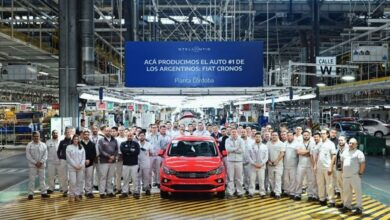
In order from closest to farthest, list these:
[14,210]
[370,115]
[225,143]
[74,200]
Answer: [14,210]
[74,200]
[225,143]
[370,115]

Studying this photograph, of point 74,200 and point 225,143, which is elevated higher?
point 225,143

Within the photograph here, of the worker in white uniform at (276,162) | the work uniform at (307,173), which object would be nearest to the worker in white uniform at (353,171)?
the work uniform at (307,173)

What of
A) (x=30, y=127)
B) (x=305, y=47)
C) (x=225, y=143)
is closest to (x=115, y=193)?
(x=225, y=143)

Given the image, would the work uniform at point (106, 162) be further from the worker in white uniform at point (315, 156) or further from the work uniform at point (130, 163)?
the worker in white uniform at point (315, 156)

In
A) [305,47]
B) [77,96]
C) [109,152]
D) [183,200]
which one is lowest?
[183,200]

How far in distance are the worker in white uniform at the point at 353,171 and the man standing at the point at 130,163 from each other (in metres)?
4.60

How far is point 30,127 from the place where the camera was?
27938 millimetres

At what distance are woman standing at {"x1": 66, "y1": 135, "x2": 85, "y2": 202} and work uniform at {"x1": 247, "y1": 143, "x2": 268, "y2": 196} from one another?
12.8 feet

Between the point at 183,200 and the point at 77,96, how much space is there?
5.51 m

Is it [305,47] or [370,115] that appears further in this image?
[370,115]

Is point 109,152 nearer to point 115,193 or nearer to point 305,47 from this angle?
point 115,193

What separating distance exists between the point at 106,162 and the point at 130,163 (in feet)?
1.92

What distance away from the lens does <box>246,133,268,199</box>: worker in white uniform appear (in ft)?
35.0

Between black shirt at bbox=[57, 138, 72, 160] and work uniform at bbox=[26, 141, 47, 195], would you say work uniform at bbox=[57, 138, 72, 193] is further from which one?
work uniform at bbox=[26, 141, 47, 195]
